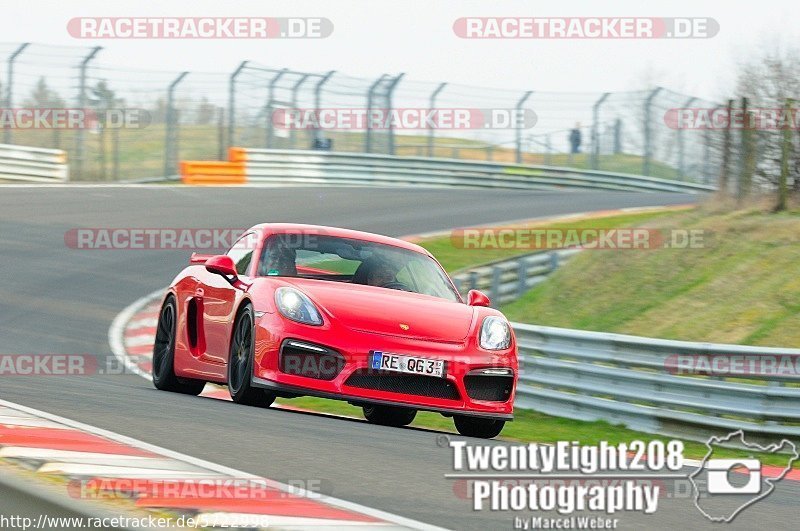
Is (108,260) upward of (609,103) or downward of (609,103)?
downward

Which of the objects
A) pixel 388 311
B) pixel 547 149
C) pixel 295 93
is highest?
pixel 295 93

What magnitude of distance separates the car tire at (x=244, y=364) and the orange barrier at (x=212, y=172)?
2038 centimetres

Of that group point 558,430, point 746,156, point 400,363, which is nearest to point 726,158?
point 746,156

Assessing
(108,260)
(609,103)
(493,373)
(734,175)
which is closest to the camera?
(493,373)

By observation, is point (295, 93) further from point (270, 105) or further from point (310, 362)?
point (310, 362)

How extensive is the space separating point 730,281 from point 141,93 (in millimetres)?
16277

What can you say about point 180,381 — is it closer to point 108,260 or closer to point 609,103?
point 108,260

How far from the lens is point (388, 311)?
7793 mm

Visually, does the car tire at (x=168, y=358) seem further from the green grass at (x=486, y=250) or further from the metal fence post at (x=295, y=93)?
the metal fence post at (x=295, y=93)

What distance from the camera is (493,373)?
7805mm

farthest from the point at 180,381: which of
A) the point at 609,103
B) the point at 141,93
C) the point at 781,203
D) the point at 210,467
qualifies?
the point at 609,103

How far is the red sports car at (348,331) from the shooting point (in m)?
7.52

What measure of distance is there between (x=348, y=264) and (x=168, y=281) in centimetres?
934

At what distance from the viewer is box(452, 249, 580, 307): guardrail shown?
1613cm
